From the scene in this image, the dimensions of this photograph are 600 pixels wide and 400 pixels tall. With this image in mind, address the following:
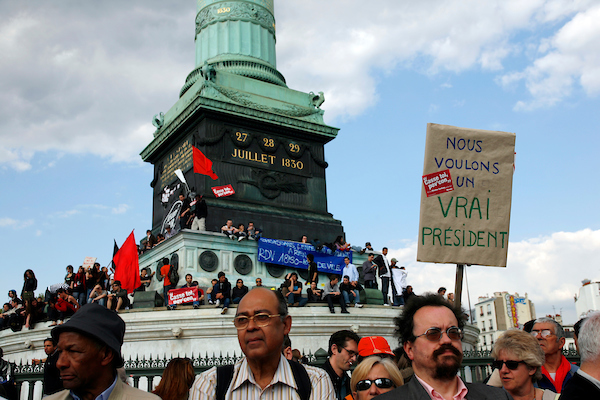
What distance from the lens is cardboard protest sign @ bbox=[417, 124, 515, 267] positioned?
19.7 ft

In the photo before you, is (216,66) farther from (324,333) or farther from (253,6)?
(324,333)

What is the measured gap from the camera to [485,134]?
20.4ft

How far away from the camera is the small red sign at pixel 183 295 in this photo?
17.4 meters

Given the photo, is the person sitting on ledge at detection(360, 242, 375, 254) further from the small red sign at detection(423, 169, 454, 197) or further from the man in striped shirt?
the man in striped shirt

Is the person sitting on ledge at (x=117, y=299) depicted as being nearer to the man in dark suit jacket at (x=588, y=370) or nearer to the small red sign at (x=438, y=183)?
the small red sign at (x=438, y=183)

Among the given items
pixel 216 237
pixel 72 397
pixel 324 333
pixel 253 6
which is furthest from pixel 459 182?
pixel 253 6

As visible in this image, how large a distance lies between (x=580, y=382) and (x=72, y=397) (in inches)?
113

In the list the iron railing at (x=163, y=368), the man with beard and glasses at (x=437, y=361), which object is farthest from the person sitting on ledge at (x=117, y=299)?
the man with beard and glasses at (x=437, y=361)

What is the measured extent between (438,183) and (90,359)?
12.6 feet

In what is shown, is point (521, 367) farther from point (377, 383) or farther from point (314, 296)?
→ point (314, 296)

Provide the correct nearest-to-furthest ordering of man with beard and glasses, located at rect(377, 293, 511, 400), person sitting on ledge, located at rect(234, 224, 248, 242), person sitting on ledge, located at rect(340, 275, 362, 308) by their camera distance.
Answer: man with beard and glasses, located at rect(377, 293, 511, 400) → person sitting on ledge, located at rect(340, 275, 362, 308) → person sitting on ledge, located at rect(234, 224, 248, 242)

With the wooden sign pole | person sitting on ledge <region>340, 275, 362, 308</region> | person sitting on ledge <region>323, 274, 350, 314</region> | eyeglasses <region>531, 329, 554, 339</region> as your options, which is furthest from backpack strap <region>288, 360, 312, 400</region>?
person sitting on ledge <region>340, 275, 362, 308</region>

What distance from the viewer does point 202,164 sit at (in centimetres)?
2484

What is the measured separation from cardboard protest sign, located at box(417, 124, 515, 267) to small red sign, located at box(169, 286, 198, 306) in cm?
1242
